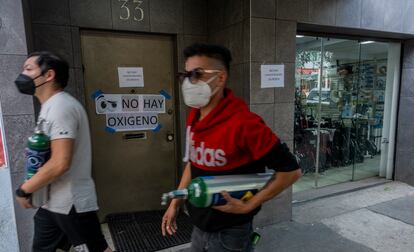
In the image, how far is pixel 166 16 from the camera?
322 centimetres

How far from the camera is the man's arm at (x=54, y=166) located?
157 centimetres

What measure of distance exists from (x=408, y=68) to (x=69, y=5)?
458 centimetres

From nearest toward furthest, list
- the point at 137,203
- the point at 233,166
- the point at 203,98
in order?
the point at 233,166 → the point at 203,98 → the point at 137,203

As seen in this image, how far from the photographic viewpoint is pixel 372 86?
15.8 feet

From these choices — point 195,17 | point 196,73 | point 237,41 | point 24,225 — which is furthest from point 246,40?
point 24,225

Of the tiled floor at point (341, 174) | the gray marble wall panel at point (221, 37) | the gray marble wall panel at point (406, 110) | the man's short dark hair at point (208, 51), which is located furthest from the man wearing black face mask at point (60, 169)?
the gray marble wall panel at point (406, 110)

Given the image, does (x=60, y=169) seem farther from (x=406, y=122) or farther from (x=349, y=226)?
(x=406, y=122)

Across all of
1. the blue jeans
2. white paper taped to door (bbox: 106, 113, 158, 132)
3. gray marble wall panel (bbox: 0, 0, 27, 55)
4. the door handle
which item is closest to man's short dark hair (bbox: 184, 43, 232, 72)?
the blue jeans

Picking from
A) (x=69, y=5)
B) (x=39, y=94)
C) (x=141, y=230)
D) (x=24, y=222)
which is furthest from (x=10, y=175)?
(x=69, y=5)

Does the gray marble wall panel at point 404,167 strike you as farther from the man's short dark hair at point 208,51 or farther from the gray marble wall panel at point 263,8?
the man's short dark hair at point 208,51

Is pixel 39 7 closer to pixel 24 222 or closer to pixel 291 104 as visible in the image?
pixel 24 222

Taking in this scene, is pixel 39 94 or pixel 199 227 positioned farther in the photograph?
pixel 39 94

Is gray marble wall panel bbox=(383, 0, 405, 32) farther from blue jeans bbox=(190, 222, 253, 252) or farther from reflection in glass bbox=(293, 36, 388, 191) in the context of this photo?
blue jeans bbox=(190, 222, 253, 252)

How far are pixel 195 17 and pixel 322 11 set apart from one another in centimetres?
144
